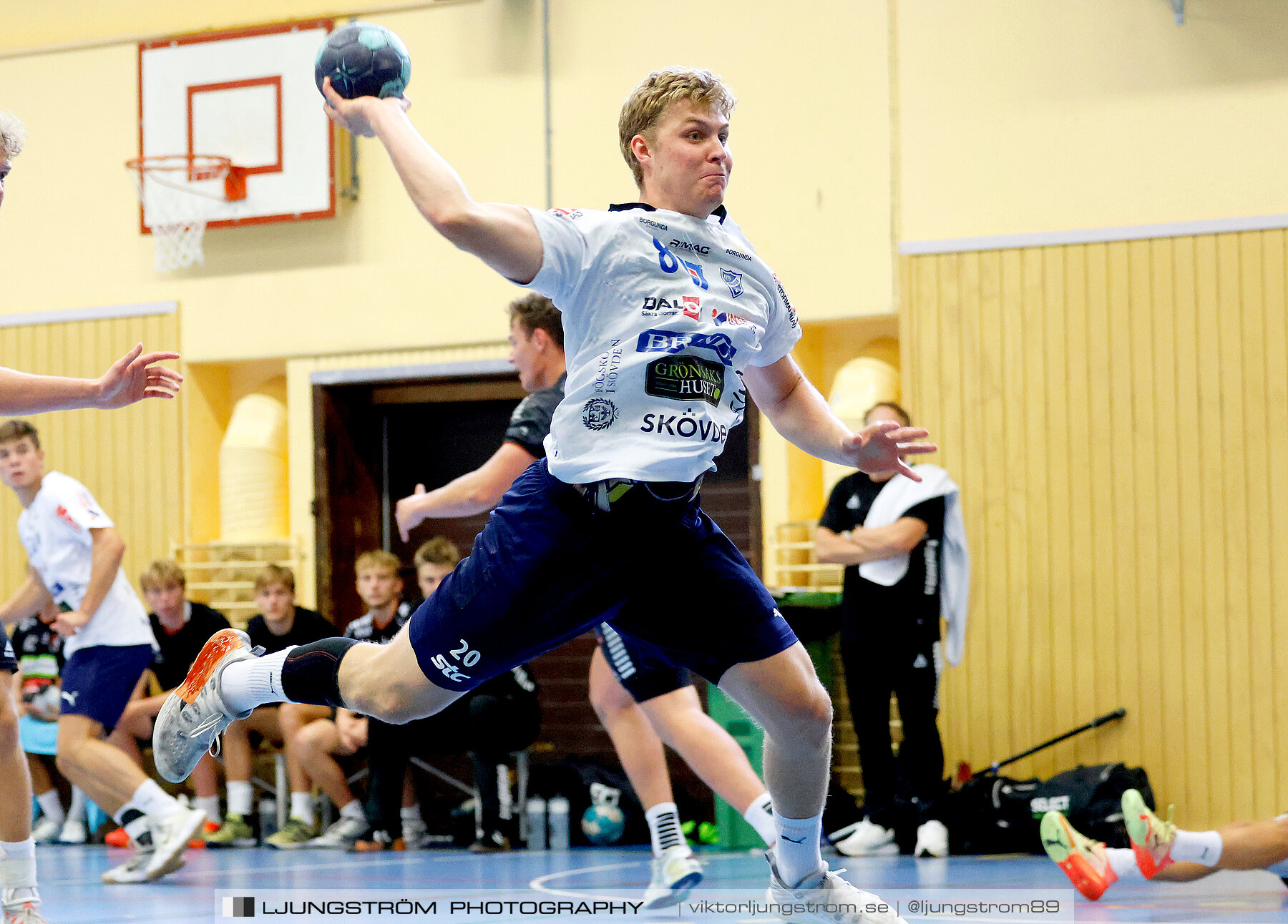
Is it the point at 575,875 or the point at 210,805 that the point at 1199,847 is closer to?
the point at 575,875

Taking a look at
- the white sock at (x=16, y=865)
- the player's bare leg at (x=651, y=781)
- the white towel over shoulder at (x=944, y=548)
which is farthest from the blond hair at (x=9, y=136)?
the white towel over shoulder at (x=944, y=548)

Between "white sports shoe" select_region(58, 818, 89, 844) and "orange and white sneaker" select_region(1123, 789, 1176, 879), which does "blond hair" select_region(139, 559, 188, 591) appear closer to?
"white sports shoe" select_region(58, 818, 89, 844)

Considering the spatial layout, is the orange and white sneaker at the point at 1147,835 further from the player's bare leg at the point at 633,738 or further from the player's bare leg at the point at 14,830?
the player's bare leg at the point at 14,830

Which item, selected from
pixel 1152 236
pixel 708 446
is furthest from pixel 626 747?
pixel 1152 236

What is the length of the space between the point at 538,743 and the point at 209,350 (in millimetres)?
3622

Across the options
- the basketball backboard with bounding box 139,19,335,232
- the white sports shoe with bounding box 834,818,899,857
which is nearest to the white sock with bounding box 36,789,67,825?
the basketball backboard with bounding box 139,19,335,232

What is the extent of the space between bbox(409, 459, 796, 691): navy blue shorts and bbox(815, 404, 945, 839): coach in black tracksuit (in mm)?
4316

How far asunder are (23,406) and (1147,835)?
386cm

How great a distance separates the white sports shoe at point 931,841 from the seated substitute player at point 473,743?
7.61 ft

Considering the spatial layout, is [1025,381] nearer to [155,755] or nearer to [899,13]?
[899,13]

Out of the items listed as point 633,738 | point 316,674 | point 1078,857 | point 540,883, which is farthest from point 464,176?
point 316,674

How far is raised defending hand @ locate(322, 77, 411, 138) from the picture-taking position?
3.31 m

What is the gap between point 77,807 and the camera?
945 cm

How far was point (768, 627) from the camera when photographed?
348 cm
